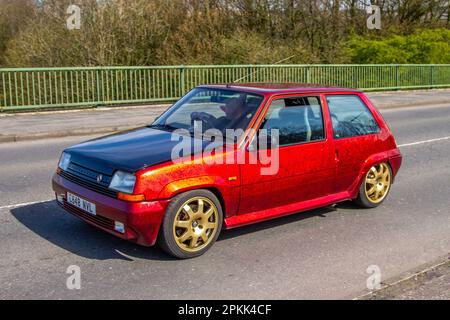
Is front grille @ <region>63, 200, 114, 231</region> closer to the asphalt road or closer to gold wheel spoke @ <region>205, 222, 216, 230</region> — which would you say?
the asphalt road

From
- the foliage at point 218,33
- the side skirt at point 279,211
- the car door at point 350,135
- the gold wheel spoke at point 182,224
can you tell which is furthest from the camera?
the foliage at point 218,33

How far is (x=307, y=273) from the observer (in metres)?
4.57

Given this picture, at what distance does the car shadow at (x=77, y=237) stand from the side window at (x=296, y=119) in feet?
5.66

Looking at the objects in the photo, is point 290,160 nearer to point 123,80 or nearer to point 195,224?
point 195,224

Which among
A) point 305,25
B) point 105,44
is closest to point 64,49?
point 105,44

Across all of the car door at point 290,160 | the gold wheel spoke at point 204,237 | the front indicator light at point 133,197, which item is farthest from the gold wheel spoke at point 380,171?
the front indicator light at point 133,197

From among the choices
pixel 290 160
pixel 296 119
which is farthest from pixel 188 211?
pixel 296 119

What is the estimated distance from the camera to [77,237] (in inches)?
208

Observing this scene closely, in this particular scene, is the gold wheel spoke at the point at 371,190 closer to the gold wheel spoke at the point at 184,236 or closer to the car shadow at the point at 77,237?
the gold wheel spoke at the point at 184,236

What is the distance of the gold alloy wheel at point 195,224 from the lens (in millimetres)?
4723

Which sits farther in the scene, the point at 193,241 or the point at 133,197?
the point at 193,241

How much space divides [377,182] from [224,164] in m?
2.60

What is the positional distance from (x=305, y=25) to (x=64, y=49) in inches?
563

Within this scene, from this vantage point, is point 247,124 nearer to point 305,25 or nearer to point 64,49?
point 64,49
